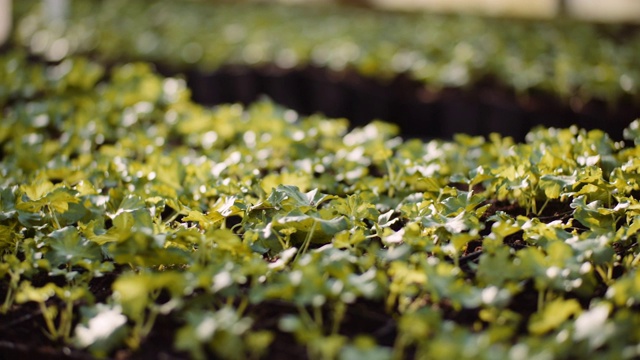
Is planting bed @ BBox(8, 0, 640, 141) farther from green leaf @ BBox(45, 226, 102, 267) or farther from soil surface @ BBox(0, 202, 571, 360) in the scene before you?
green leaf @ BBox(45, 226, 102, 267)

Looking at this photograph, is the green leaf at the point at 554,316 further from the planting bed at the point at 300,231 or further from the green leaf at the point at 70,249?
the green leaf at the point at 70,249

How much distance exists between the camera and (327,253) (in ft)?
5.17

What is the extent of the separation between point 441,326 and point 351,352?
7.3 inches

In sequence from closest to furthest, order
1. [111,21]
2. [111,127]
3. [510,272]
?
[510,272] < [111,127] < [111,21]

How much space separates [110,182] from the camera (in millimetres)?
2209

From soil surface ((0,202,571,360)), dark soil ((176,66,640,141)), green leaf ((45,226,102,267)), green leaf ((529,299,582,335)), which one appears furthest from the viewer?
dark soil ((176,66,640,141))

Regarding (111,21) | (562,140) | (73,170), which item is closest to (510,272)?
(562,140)

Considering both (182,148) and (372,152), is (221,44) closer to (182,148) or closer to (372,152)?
(182,148)

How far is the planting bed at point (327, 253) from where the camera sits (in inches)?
51.9

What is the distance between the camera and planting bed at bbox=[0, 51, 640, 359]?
132cm

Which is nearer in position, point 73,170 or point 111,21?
point 73,170

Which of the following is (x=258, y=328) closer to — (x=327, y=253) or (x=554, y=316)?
(x=327, y=253)

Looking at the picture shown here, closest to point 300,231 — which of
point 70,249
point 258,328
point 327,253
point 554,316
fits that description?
point 327,253

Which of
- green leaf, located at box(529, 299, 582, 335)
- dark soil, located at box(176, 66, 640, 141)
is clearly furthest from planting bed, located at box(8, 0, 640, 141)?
green leaf, located at box(529, 299, 582, 335)
